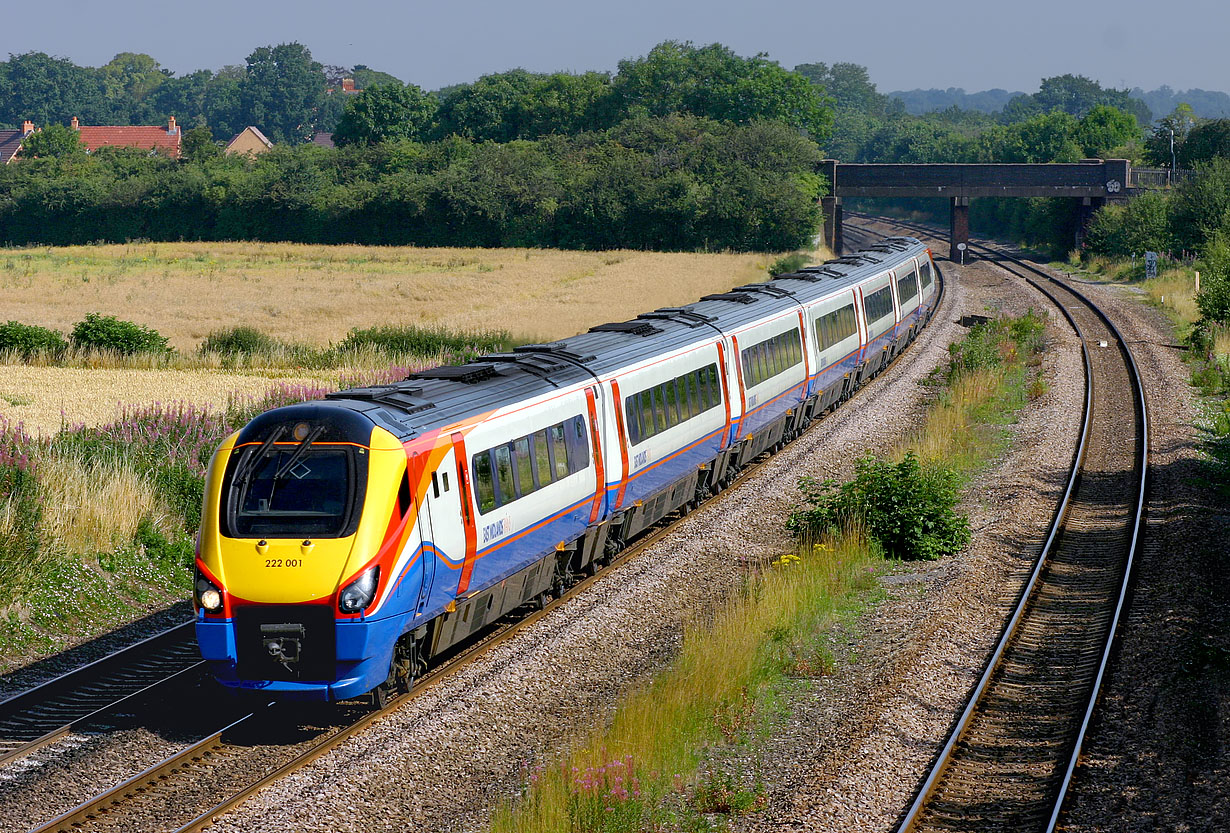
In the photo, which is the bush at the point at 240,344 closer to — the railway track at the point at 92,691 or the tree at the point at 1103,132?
the railway track at the point at 92,691

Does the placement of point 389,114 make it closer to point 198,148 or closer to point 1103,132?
point 198,148

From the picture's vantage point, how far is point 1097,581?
16.7m

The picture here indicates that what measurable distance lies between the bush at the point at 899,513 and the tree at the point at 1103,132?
96.4 meters

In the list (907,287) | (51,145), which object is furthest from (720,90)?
(907,287)

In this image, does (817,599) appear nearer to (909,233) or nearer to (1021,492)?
(1021,492)

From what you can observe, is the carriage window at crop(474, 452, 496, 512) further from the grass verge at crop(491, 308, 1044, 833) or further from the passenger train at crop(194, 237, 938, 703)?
the grass verge at crop(491, 308, 1044, 833)

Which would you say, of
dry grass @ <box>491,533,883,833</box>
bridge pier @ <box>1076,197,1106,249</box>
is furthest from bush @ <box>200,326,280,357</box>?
bridge pier @ <box>1076,197,1106,249</box>

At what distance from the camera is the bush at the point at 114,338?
3456 centimetres

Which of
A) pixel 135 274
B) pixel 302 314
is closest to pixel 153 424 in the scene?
pixel 302 314

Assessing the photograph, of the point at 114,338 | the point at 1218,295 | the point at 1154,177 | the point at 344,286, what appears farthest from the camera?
the point at 1154,177

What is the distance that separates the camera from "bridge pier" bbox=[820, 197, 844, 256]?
84.2 metres

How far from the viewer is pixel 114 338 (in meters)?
34.8

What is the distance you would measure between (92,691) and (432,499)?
403 centimetres

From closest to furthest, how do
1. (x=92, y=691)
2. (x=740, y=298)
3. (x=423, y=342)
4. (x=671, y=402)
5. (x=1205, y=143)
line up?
(x=92, y=691), (x=671, y=402), (x=740, y=298), (x=423, y=342), (x=1205, y=143)
